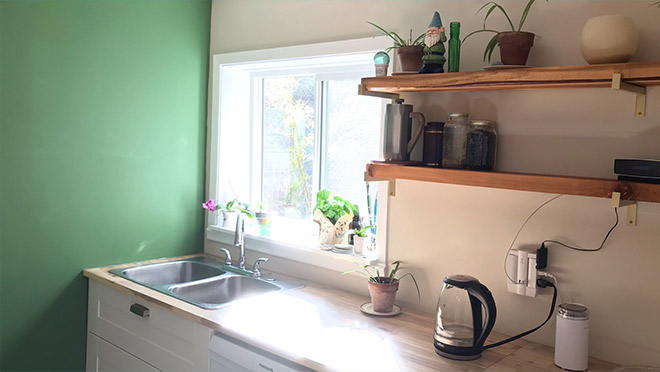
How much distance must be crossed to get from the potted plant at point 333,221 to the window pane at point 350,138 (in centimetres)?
13

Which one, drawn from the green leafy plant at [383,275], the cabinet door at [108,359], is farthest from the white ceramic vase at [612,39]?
the cabinet door at [108,359]

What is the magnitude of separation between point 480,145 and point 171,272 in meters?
1.78

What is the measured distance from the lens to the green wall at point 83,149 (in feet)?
8.04

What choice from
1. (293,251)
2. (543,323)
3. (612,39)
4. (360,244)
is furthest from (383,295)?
(612,39)

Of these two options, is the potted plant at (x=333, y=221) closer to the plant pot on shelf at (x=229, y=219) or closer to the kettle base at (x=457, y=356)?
the plant pot on shelf at (x=229, y=219)

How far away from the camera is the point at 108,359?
2621 millimetres

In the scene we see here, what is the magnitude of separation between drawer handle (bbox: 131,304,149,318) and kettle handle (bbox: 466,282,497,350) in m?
1.36

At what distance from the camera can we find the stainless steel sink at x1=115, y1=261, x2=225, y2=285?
110 inches

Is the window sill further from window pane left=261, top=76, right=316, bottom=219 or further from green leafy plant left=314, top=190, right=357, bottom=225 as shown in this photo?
window pane left=261, top=76, right=316, bottom=219

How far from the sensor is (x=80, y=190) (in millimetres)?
2648

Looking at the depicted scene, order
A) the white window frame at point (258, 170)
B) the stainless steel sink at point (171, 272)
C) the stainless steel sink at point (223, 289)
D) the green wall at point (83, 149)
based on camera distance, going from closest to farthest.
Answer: the white window frame at point (258, 170), the green wall at point (83, 149), the stainless steel sink at point (223, 289), the stainless steel sink at point (171, 272)

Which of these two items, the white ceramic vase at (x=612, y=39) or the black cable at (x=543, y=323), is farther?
the black cable at (x=543, y=323)

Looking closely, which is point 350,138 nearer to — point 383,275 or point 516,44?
point 383,275

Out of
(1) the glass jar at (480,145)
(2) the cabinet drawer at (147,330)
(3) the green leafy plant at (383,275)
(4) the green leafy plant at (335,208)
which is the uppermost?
(1) the glass jar at (480,145)
